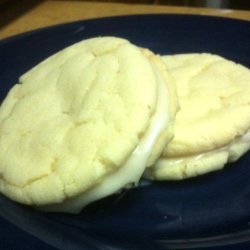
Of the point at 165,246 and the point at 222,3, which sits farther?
the point at 222,3

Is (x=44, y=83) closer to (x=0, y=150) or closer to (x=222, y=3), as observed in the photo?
(x=0, y=150)

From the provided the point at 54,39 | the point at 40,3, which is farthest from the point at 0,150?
the point at 40,3

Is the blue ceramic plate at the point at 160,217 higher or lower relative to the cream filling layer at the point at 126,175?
lower

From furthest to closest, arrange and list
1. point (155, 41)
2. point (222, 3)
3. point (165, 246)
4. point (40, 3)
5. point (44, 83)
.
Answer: point (222, 3) < point (40, 3) < point (155, 41) < point (44, 83) < point (165, 246)

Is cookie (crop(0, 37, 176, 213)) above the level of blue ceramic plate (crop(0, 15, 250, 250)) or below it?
above

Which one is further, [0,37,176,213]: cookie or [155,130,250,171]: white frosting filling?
[155,130,250,171]: white frosting filling
